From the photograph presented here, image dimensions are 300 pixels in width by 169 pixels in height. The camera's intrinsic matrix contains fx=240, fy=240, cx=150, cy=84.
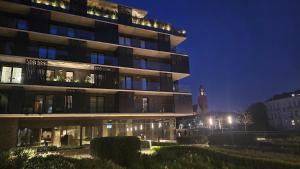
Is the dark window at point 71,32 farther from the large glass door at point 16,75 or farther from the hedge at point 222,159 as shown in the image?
the hedge at point 222,159

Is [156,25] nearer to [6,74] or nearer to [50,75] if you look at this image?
[50,75]

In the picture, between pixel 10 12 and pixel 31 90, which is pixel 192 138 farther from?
pixel 10 12

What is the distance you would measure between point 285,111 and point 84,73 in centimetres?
6256

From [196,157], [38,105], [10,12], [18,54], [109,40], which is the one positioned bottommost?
[196,157]

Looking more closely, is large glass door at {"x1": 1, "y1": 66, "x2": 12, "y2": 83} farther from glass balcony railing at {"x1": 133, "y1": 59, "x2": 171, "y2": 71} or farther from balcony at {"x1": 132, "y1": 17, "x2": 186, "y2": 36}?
balcony at {"x1": 132, "y1": 17, "x2": 186, "y2": 36}

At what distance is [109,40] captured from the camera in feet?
103

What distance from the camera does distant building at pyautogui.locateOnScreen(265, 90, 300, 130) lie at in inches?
2579

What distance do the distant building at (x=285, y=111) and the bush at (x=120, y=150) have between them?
63.7 m

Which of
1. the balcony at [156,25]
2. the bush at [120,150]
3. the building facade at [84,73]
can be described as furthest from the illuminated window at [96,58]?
the bush at [120,150]

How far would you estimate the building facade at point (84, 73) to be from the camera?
1031 inches

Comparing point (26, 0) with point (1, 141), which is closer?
point (1, 141)

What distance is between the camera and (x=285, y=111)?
229ft

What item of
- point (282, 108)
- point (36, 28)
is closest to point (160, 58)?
point (36, 28)

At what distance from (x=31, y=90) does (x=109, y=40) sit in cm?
1116
